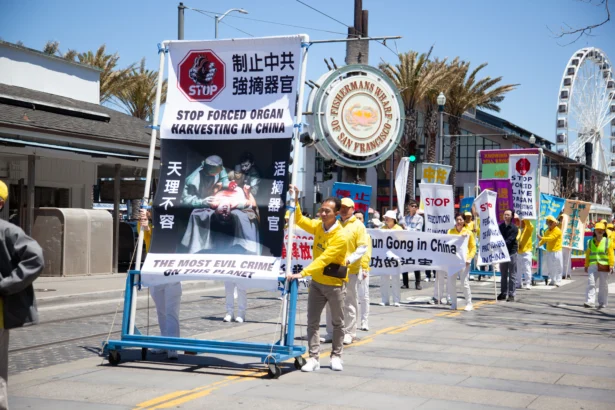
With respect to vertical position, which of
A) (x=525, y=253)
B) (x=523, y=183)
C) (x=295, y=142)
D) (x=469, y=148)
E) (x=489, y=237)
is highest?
(x=469, y=148)

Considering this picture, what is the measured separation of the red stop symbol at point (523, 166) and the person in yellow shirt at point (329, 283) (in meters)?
14.4

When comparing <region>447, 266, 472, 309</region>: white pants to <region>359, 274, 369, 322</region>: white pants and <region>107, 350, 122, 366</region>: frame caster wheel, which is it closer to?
<region>359, 274, 369, 322</region>: white pants

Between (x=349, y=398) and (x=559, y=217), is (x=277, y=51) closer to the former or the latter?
(x=349, y=398)

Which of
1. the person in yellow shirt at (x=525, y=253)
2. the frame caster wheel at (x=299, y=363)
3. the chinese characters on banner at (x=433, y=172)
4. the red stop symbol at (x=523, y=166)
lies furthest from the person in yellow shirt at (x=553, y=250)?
the frame caster wheel at (x=299, y=363)

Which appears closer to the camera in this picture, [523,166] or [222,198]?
[222,198]

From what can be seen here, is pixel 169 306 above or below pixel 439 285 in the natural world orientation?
above

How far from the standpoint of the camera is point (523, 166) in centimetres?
2250

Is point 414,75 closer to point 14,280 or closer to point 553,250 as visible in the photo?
point 553,250

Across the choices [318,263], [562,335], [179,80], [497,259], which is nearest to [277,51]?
[179,80]

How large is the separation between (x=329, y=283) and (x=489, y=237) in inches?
380

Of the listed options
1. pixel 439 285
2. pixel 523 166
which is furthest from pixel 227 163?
pixel 523 166

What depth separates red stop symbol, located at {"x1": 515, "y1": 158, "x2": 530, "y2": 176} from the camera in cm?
2247

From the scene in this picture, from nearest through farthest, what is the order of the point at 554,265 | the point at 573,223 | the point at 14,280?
the point at 14,280, the point at 554,265, the point at 573,223

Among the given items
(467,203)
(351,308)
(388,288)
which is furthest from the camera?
(467,203)
